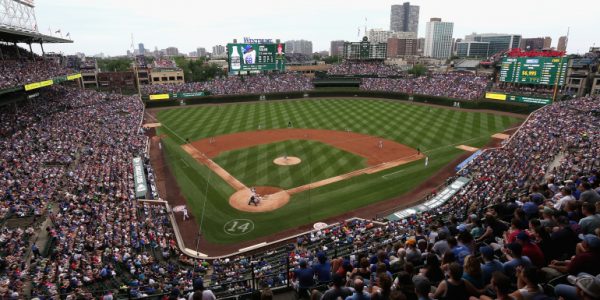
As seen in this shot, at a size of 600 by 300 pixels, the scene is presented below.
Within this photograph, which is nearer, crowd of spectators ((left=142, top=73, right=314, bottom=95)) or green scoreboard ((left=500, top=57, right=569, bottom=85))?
green scoreboard ((left=500, top=57, right=569, bottom=85))

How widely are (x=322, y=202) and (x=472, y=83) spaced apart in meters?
48.9

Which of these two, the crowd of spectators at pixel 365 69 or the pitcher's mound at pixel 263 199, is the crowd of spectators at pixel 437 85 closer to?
the crowd of spectators at pixel 365 69

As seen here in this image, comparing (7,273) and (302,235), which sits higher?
(7,273)

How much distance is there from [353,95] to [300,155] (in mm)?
37645

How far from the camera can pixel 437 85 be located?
210ft

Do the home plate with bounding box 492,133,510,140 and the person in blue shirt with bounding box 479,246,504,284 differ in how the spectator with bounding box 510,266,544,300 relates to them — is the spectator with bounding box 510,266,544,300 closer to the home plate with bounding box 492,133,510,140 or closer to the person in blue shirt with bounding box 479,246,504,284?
the person in blue shirt with bounding box 479,246,504,284

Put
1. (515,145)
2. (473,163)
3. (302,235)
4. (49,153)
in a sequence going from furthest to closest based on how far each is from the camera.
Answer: (515,145), (473,163), (49,153), (302,235)

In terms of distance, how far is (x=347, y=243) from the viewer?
17.6 meters

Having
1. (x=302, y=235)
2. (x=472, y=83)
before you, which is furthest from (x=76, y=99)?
(x=472, y=83)

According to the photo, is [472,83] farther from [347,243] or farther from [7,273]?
[7,273]

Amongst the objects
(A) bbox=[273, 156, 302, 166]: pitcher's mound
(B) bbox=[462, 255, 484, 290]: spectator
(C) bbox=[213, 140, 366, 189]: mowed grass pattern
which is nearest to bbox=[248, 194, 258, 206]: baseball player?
(C) bbox=[213, 140, 366, 189]: mowed grass pattern

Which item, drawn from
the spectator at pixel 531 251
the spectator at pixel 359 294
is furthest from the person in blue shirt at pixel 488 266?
the spectator at pixel 359 294

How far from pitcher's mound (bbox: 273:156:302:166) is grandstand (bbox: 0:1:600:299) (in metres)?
10.5

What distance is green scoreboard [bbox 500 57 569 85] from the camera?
4753cm
